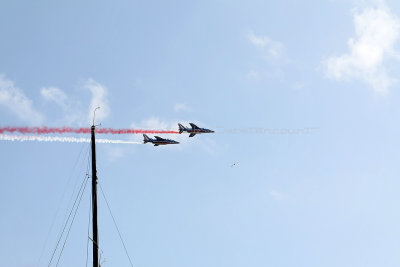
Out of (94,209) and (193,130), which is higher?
(193,130)

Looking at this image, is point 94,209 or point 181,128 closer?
point 94,209

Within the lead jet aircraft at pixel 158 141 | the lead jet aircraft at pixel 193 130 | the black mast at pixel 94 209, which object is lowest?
the black mast at pixel 94 209

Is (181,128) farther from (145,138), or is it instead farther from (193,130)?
(145,138)

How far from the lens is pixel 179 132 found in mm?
123875

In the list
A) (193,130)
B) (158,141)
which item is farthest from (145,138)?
(193,130)

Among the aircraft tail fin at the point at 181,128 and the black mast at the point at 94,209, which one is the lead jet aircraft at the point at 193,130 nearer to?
the aircraft tail fin at the point at 181,128

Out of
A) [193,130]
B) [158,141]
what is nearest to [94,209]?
[158,141]

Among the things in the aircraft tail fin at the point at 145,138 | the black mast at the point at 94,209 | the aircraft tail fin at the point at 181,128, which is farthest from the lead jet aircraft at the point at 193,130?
the black mast at the point at 94,209

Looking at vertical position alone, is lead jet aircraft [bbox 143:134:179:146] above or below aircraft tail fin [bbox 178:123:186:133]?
below

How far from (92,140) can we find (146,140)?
5741cm

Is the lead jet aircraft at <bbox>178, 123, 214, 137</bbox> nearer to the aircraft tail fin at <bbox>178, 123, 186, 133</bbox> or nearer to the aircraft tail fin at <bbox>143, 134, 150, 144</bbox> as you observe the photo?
the aircraft tail fin at <bbox>178, 123, 186, 133</bbox>

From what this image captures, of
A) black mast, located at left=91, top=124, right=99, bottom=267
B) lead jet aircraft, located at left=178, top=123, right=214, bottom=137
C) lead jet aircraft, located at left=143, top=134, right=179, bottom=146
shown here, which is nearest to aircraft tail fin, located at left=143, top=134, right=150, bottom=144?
lead jet aircraft, located at left=143, top=134, right=179, bottom=146

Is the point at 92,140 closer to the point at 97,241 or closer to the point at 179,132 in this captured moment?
the point at 97,241

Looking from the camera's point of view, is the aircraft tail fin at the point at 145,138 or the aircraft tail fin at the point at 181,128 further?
the aircraft tail fin at the point at 181,128
